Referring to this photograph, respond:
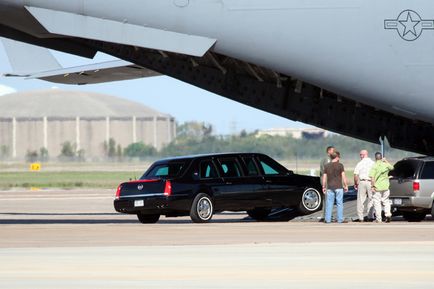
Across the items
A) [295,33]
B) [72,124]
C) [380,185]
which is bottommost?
[380,185]

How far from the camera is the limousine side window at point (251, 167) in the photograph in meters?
26.2

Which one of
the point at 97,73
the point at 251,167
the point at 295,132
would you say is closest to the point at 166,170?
the point at 251,167

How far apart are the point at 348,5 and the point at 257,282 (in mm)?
10712

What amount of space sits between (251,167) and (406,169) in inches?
132

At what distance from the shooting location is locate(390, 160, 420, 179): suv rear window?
85.3ft

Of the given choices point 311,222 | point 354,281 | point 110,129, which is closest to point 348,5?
point 311,222

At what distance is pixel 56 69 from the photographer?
96.1ft

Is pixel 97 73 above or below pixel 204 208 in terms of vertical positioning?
above

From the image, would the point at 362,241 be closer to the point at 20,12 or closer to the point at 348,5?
the point at 348,5

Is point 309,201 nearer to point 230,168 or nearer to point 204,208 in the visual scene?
point 230,168

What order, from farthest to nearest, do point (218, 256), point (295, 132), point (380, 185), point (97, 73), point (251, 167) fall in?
point (295, 132), point (97, 73), point (251, 167), point (380, 185), point (218, 256)

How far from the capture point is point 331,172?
25.0 meters

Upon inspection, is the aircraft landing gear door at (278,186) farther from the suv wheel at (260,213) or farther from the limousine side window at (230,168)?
the suv wheel at (260,213)

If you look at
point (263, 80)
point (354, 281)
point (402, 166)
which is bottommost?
point (354, 281)
